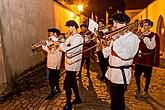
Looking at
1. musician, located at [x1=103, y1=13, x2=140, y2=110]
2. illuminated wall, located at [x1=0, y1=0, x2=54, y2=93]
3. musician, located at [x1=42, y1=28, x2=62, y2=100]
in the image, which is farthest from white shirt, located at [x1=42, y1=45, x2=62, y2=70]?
musician, located at [x1=103, y1=13, x2=140, y2=110]

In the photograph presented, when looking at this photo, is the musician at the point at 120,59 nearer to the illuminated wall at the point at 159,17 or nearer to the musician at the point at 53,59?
the musician at the point at 53,59

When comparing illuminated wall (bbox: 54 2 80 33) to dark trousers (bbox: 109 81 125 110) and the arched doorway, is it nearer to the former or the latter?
the arched doorway

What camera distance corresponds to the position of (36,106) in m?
6.34

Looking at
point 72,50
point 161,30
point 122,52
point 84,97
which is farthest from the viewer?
point 161,30

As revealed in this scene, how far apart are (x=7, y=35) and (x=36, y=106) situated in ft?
9.66

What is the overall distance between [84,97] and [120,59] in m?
2.82

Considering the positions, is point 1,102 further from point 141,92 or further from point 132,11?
point 132,11

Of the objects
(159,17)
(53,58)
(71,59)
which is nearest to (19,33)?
(53,58)

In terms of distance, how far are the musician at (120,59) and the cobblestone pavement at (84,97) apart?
5.18ft

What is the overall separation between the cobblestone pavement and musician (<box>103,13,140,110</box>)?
1.58 metres

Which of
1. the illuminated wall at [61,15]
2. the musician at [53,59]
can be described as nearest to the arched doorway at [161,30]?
the illuminated wall at [61,15]

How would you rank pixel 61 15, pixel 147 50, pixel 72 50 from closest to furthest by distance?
pixel 72 50 → pixel 147 50 → pixel 61 15

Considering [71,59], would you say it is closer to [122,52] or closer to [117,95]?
[117,95]

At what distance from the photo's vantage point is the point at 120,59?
4527mm
